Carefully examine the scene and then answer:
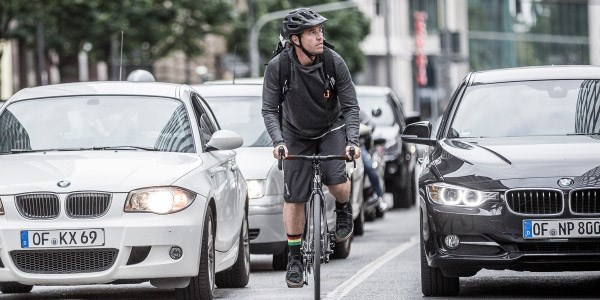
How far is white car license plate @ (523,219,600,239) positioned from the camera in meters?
10.4

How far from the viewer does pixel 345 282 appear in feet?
42.3

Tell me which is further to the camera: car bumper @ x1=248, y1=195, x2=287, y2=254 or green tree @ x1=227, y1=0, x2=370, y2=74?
green tree @ x1=227, y1=0, x2=370, y2=74

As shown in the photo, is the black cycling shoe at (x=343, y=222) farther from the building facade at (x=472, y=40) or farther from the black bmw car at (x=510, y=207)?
the building facade at (x=472, y=40)

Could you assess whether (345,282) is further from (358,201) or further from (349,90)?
(358,201)

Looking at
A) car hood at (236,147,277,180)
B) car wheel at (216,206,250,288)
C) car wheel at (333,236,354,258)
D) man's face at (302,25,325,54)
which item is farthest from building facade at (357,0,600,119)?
man's face at (302,25,325,54)

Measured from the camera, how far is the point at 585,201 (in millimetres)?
10453

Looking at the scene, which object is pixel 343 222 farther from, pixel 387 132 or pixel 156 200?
pixel 387 132

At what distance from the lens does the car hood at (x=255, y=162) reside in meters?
14.2

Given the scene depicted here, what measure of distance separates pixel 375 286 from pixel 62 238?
2919 mm

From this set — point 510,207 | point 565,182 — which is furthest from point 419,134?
point 565,182

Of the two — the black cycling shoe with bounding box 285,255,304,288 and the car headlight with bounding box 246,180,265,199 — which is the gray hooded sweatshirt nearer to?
the black cycling shoe with bounding box 285,255,304,288

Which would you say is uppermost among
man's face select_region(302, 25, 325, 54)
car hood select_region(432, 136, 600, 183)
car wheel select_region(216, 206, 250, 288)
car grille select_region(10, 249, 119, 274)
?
man's face select_region(302, 25, 325, 54)

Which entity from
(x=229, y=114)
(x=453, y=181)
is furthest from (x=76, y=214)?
(x=229, y=114)

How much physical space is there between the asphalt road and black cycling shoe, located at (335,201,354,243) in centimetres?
60
